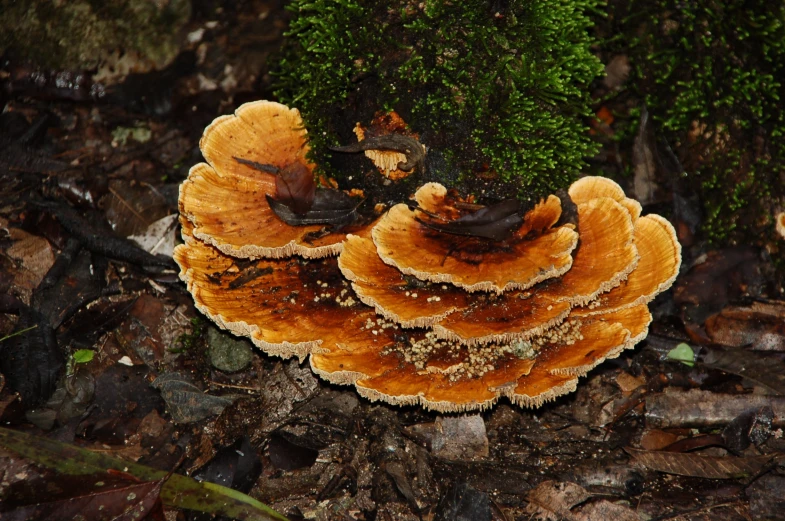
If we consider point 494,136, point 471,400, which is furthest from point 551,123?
point 471,400

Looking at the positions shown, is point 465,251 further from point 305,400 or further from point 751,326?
point 751,326

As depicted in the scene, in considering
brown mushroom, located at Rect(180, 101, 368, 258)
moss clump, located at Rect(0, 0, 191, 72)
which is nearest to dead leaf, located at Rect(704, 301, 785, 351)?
brown mushroom, located at Rect(180, 101, 368, 258)

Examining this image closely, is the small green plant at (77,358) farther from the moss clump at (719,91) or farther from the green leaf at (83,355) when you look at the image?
the moss clump at (719,91)

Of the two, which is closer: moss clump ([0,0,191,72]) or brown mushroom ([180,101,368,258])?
brown mushroom ([180,101,368,258])

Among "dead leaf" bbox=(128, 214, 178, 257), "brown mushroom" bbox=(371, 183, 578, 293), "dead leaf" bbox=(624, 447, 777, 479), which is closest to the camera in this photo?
"brown mushroom" bbox=(371, 183, 578, 293)

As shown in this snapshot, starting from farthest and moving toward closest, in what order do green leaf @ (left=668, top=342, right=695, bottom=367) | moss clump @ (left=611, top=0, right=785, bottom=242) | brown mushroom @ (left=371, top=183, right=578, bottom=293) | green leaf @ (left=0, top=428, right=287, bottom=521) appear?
moss clump @ (left=611, top=0, right=785, bottom=242) < green leaf @ (left=668, top=342, right=695, bottom=367) < green leaf @ (left=0, top=428, right=287, bottom=521) < brown mushroom @ (left=371, top=183, right=578, bottom=293)

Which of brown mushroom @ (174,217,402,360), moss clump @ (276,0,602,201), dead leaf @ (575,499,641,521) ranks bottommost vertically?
dead leaf @ (575,499,641,521)

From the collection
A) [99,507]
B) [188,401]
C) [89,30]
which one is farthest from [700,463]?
[89,30]

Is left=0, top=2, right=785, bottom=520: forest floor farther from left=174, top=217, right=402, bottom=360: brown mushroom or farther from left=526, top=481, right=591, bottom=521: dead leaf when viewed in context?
left=174, top=217, right=402, bottom=360: brown mushroom
